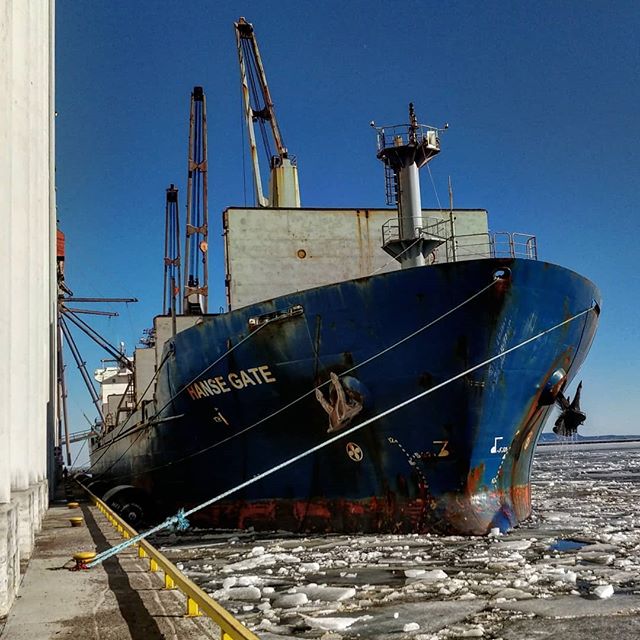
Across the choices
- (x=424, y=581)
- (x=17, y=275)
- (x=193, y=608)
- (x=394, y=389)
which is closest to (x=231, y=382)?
(x=394, y=389)

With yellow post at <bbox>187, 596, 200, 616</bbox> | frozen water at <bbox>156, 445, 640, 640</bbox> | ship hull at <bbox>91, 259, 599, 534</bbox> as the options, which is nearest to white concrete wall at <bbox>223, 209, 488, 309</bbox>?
ship hull at <bbox>91, 259, 599, 534</bbox>

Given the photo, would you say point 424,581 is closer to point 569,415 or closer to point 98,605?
point 98,605

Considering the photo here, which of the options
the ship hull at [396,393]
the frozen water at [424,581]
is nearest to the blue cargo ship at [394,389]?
the ship hull at [396,393]

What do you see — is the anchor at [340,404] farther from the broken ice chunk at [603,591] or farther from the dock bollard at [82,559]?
the dock bollard at [82,559]

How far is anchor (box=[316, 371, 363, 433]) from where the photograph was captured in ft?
35.5

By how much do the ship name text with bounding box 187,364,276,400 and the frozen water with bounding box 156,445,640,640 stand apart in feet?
8.63

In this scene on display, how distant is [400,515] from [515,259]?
440 centimetres

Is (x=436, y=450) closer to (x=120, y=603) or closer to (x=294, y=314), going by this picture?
(x=294, y=314)

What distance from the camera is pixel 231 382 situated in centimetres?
1236

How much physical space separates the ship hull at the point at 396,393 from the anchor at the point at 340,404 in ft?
0.08

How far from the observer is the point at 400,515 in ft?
35.4

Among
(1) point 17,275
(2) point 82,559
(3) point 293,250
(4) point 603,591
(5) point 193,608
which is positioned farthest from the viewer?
(3) point 293,250

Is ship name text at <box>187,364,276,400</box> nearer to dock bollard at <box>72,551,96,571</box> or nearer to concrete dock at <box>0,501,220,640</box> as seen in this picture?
concrete dock at <box>0,501,220,640</box>

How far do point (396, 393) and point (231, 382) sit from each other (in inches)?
126
